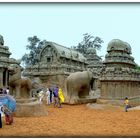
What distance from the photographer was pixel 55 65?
38219mm

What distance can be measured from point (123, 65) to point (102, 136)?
15.6 meters

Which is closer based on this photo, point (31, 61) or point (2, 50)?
point (2, 50)

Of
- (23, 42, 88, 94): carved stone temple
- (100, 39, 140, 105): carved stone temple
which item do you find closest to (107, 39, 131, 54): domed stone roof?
(100, 39, 140, 105): carved stone temple

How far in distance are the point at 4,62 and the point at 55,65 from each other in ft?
21.0

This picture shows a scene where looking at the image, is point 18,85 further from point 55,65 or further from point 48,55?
point 48,55

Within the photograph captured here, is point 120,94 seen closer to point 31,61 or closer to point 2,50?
point 2,50

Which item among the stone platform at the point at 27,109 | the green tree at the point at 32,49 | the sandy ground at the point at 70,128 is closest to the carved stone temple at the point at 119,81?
the stone platform at the point at 27,109

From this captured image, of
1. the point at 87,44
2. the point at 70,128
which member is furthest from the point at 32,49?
the point at 70,128

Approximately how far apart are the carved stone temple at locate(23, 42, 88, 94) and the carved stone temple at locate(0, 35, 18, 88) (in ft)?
13.9

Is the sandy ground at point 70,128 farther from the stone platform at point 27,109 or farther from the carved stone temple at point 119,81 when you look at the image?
the carved stone temple at point 119,81

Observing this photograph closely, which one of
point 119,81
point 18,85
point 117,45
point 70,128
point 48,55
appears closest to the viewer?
point 70,128

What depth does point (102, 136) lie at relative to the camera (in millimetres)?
10695

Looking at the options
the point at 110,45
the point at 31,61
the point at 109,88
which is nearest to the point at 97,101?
the point at 109,88

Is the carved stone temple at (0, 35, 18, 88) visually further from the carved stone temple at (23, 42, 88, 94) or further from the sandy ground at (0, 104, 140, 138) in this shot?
the sandy ground at (0, 104, 140, 138)
